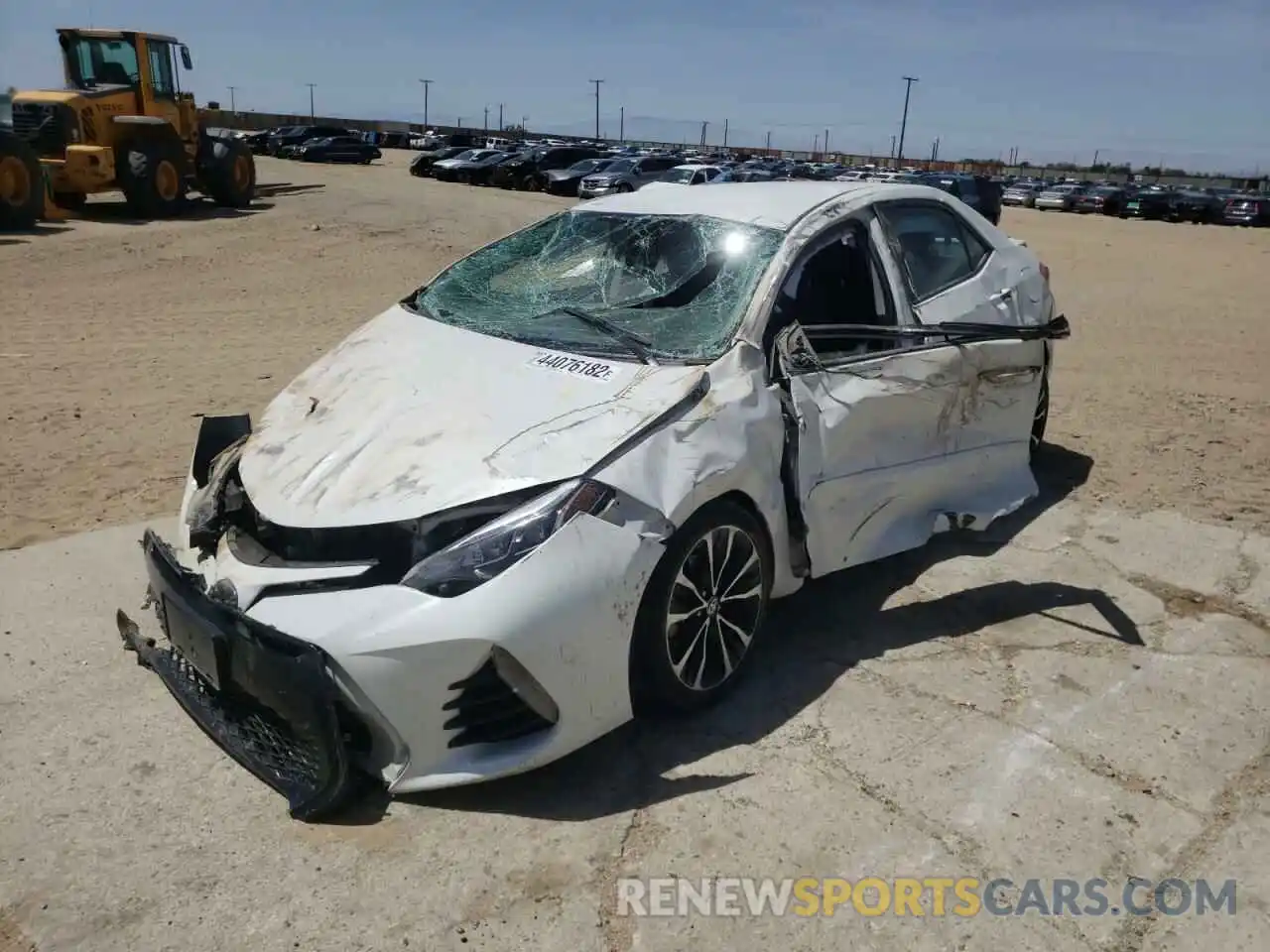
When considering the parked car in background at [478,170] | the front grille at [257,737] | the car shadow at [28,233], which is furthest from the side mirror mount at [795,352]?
the parked car in background at [478,170]

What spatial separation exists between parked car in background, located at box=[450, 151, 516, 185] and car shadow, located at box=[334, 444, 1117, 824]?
30904mm

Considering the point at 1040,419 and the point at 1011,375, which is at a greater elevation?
the point at 1011,375

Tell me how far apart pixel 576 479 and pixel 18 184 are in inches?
673

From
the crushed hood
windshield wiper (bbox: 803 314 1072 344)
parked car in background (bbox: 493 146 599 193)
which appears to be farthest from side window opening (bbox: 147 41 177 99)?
windshield wiper (bbox: 803 314 1072 344)

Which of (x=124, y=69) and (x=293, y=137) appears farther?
(x=293, y=137)

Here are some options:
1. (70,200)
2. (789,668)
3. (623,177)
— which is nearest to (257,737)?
(789,668)

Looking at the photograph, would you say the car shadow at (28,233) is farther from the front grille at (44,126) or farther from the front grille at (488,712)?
the front grille at (488,712)

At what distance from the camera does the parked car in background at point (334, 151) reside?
133ft

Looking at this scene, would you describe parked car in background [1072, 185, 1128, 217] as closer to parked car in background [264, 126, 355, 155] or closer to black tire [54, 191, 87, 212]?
parked car in background [264, 126, 355, 155]

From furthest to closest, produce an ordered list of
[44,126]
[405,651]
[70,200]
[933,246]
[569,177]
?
[569,177] → [70,200] → [44,126] → [933,246] → [405,651]

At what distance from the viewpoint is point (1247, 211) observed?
36.2 metres

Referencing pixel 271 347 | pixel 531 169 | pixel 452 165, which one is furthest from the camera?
pixel 452 165

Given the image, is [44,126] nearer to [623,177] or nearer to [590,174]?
[623,177]

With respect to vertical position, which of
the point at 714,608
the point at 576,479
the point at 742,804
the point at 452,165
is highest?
the point at 452,165
